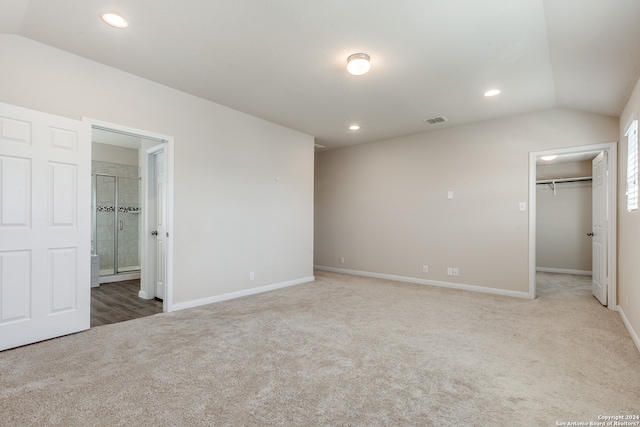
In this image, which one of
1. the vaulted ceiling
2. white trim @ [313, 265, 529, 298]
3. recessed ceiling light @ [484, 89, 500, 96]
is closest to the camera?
the vaulted ceiling

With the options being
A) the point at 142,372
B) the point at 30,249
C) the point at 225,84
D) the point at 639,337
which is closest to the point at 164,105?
the point at 225,84

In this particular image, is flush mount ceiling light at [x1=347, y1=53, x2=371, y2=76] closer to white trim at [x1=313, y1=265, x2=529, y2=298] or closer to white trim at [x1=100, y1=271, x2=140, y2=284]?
white trim at [x1=313, y1=265, x2=529, y2=298]

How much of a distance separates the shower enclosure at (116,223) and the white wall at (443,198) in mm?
3836

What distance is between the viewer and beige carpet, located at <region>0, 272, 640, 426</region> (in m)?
1.82

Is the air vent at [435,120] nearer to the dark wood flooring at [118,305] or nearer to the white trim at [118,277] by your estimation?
the dark wood flooring at [118,305]

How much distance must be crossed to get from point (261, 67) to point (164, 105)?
4.34 feet

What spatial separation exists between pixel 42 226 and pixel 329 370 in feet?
9.03

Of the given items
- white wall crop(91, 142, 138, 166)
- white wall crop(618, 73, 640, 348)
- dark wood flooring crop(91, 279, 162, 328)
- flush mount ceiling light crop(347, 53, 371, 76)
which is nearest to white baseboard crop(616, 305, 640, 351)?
white wall crop(618, 73, 640, 348)

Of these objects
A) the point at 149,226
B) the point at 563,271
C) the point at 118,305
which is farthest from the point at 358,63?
the point at 563,271

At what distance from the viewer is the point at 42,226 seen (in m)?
2.81

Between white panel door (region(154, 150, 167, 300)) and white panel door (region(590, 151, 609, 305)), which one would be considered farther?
white panel door (region(154, 150, 167, 300))

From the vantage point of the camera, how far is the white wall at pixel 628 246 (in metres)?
2.88

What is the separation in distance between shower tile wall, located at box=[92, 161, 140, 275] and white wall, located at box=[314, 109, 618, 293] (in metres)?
3.83

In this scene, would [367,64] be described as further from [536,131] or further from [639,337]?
[639,337]
